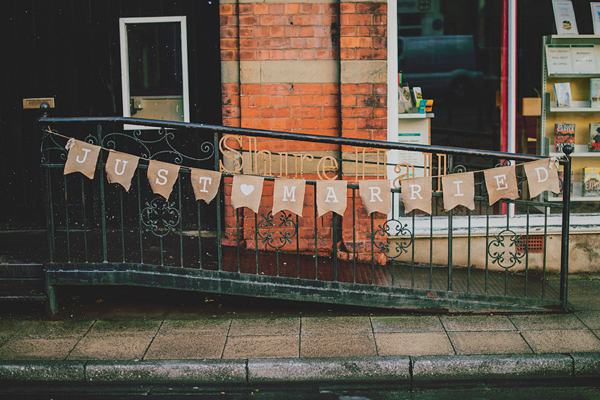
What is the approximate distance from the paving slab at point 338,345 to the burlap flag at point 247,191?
120cm

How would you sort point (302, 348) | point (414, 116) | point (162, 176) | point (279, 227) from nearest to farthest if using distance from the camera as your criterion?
point (302, 348) → point (162, 176) → point (279, 227) → point (414, 116)

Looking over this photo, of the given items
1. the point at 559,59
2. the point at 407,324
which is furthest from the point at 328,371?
the point at 559,59

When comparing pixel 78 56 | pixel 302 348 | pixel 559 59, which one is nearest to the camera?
pixel 302 348

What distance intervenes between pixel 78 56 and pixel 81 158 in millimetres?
2072

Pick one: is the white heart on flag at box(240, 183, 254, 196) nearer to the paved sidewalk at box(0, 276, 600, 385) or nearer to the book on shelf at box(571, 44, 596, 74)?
the paved sidewalk at box(0, 276, 600, 385)

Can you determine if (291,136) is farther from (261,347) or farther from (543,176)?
(543,176)

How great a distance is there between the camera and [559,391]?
4594 millimetres

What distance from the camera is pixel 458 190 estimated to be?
5.61m

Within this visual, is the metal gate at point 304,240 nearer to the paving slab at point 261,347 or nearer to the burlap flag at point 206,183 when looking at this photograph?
the burlap flag at point 206,183

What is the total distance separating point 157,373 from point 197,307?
53.7 inches

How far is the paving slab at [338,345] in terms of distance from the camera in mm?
4961

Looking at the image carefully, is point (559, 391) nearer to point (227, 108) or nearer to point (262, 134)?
point (262, 134)

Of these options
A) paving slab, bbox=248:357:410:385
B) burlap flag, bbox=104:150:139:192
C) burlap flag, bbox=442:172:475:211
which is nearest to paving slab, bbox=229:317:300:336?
paving slab, bbox=248:357:410:385

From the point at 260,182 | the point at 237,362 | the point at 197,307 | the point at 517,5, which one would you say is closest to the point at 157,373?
the point at 237,362
